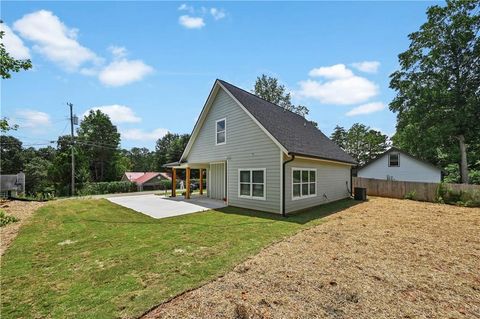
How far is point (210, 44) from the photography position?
11039 millimetres

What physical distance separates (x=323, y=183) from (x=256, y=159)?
190 inches

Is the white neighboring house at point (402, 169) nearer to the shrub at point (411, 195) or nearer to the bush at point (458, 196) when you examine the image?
the shrub at point (411, 195)

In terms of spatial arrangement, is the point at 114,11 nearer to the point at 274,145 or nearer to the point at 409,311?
the point at 274,145

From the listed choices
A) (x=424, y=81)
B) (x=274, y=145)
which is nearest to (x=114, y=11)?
(x=274, y=145)

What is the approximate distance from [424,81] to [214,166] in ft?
66.2

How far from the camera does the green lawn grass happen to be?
3.20 metres

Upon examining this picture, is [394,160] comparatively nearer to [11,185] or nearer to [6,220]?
[6,220]

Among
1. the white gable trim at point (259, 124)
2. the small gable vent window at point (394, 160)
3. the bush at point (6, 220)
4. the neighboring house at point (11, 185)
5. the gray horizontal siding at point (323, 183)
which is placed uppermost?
the white gable trim at point (259, 124)

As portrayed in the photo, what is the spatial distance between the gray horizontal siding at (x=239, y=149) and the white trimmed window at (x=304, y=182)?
1135mm

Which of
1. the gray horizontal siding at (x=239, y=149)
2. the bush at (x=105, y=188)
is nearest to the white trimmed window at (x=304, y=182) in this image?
the gray horizontal siding at (x=239, y=149)

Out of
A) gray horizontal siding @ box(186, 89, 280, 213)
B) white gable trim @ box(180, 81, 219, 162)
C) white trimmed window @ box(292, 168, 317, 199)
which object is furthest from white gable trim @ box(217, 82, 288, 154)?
white trimmed window @ box(292, 168, 317, 199)

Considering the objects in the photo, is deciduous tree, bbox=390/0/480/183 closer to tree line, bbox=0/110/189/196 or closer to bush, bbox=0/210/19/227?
bush, bbox=0/210/19/227

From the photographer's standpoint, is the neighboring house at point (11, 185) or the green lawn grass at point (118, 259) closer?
the green lawn grass at point (118, 259)

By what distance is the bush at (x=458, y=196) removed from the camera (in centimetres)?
1266
